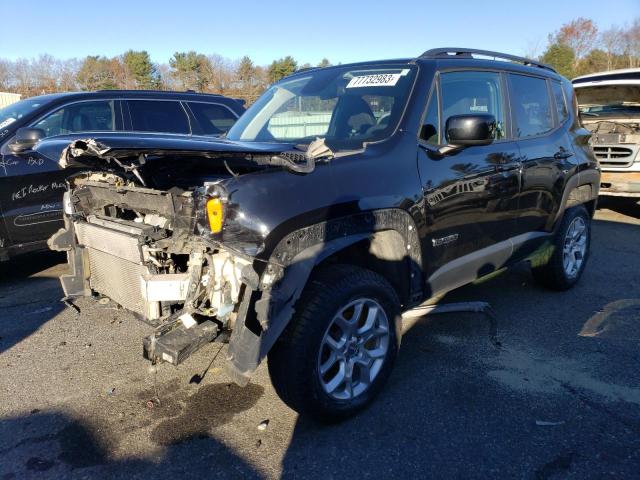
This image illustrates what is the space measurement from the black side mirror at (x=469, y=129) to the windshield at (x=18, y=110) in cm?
462

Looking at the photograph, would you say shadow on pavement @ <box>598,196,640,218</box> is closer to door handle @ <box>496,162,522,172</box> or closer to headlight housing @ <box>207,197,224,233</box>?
door handle @ <box>496,162,522,172</box>

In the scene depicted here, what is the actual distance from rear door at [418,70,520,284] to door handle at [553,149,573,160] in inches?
28.7

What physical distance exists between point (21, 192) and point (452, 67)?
176 inches

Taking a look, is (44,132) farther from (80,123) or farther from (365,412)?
(365,412)

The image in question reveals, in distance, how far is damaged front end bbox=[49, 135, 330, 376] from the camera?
2441 mm

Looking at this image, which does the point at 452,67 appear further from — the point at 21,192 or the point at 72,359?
the point at 21,192

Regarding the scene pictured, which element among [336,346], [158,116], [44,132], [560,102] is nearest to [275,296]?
[336,346]

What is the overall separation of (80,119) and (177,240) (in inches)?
156

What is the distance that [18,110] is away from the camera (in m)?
5.58

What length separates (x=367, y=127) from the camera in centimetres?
338

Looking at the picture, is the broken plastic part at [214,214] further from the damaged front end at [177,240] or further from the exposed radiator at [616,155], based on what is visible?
the exposed radiator at [616,155]

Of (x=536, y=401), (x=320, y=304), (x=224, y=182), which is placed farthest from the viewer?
(x=536, y=401)

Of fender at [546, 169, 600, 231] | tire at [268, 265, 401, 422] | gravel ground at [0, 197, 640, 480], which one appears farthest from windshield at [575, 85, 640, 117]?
tire at [268, 265, 401, 422]

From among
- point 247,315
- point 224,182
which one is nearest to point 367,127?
point 224,182
